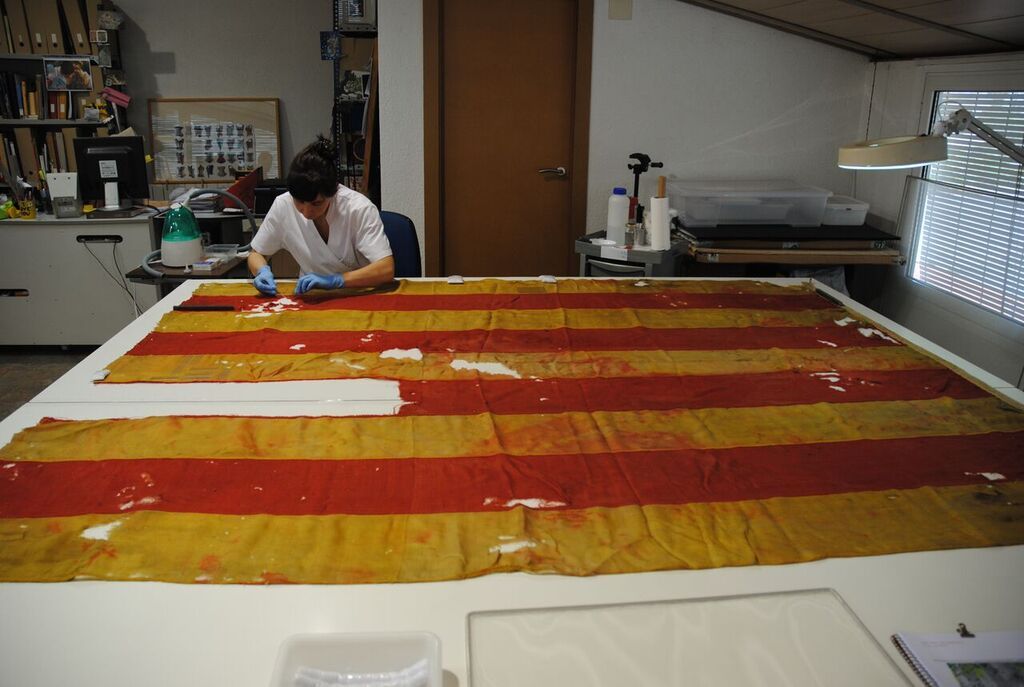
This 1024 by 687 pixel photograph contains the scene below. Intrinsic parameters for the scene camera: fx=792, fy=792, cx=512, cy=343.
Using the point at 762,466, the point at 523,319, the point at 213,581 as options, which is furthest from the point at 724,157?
the point at 213,581

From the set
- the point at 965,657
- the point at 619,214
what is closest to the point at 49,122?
the point at 619,214

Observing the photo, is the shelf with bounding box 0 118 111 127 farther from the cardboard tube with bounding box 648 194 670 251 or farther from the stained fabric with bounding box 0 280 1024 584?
the cardboard tube with bounding box 648 194 670 251

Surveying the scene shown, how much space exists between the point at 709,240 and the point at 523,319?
1.50 metres

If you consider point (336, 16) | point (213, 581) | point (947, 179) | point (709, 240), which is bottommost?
point (213, 581)

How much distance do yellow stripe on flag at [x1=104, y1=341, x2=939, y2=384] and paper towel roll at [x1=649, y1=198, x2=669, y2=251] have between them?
4.37 feet

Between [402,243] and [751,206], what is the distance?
5.58 feet

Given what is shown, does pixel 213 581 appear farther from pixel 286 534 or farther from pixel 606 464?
pixel 606 464

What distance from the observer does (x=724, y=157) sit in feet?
13.7

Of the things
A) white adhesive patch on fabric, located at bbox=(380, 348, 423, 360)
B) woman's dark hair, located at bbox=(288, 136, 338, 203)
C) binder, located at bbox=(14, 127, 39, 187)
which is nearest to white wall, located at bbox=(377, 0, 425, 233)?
woman's dark hair, located at bbox=(288, 136, 338, 203)

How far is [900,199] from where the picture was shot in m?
3.73

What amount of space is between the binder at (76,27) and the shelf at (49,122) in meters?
0.45

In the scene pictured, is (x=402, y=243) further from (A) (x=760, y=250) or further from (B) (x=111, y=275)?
(B) (x=111, y=275)

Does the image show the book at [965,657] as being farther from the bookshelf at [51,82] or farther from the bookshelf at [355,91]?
the bookshelf at [51,82]

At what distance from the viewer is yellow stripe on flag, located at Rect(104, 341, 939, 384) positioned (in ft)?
6.48
